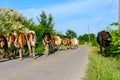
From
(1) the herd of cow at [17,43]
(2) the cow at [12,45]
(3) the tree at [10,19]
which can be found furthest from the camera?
(3) the tree at [10,19]

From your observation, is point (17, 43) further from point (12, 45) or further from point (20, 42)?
point (12, 45)

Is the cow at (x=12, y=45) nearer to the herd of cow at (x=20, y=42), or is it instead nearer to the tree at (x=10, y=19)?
the herd of cow at (x=20, y=42)

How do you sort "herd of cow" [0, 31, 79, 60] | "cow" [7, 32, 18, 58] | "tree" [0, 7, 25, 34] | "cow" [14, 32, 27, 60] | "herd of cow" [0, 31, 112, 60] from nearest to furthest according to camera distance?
1. "herd of cow" [0, 31, 79, 60]
2. "herd of cow" [0, 31, 112, 60]
3. "cow" [14, 32, 27, 60]
4. "cow" [7, 32, 18, 58]
5. "tree" [0, 7, 25, 34]

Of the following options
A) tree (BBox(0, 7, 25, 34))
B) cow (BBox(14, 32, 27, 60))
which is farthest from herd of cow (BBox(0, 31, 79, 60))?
tree (BBox(0, 7, 25, 34))

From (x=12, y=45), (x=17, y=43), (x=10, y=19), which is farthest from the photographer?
(x=10, y=19)

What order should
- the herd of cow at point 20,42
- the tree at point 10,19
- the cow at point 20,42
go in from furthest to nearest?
1. the tree at point 10,19
2. the cow at point 20,42
3. the herd of cow at point 20,42

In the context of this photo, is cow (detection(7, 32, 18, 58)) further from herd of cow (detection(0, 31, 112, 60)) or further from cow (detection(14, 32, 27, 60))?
cow (detection(14, 32, 27, 60))

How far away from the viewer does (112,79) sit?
1349cm

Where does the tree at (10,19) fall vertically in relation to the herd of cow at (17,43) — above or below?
above

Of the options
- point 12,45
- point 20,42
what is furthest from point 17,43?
point 12,45

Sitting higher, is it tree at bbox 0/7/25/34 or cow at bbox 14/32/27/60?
tree at bbox 0/7/25/34

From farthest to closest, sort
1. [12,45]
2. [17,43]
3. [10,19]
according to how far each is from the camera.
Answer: [10,19] < [12,45] < [17,43]

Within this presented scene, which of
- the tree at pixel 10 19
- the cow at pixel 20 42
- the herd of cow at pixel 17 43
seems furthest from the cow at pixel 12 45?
the tree at pixel 10 19

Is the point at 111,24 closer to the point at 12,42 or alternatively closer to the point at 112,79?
the point at 12,42
